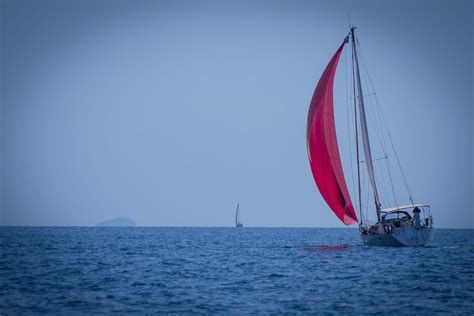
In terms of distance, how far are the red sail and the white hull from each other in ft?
6.99

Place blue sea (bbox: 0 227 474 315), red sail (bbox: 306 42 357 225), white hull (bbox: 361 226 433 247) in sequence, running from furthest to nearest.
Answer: red sail (bbox: 306 42 357 225) < white hull (bbox: 361 226 433 247) < blue sea (bbox: 0 227 474 315)

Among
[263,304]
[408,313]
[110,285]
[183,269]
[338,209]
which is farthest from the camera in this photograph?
[338,209]

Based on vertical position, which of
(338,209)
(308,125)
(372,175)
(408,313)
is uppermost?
(308,125)

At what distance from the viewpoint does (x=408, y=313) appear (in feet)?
60.3

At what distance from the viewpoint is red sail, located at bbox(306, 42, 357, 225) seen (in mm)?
40250

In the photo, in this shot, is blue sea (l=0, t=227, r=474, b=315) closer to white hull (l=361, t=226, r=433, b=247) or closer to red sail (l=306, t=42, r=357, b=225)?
white hull (l=361, t=226, r=433, b=247)

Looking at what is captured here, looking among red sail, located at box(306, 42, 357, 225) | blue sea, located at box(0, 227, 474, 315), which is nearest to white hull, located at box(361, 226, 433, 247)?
red sail, located at box(306, 42, 357, 225)

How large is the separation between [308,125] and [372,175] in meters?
6.06

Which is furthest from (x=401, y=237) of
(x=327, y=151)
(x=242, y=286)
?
(x=242, y=286)

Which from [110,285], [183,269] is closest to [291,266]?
[183,269]

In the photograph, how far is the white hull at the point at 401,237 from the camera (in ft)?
128

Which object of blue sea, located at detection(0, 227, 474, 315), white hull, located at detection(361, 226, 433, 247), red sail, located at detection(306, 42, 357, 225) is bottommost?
blue sea, located at detection(0, 227, 474, 315)

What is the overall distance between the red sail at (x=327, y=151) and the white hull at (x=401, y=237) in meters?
2.13

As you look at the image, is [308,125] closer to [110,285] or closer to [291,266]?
[291,266]
